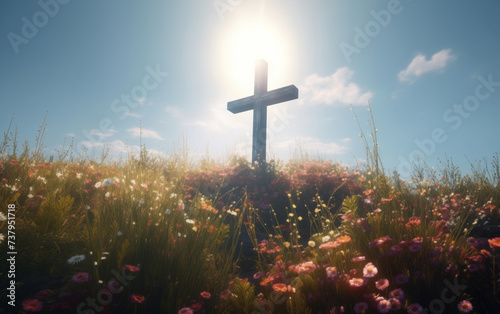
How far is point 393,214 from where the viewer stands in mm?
2639

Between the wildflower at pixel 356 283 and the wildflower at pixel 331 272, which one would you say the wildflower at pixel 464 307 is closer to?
the wildflower at pixel 356 283

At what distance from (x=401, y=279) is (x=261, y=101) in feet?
20.4

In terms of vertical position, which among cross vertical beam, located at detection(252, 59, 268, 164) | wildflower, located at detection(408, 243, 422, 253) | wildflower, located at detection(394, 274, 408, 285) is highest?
cross vertical beam, located at detection(252, 59, 268, 164)

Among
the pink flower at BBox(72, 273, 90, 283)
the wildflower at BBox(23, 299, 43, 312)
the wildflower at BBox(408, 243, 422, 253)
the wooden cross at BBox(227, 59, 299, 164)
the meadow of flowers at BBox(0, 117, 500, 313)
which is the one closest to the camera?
the wildflower at BBox(23, 299, 43, 312)

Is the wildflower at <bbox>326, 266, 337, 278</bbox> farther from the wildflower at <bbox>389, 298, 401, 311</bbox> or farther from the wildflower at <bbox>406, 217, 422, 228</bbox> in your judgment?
the wildflower at <bbox>406, 217, 422, 228</bbox>

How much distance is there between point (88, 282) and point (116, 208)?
900 millimetres

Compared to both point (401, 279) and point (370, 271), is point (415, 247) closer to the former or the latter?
point (401, 279)

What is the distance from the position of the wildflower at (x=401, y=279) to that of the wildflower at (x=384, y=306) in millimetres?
260

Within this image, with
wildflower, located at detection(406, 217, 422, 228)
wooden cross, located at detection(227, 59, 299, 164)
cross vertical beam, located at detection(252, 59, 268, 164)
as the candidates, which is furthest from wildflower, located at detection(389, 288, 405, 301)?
cross vertical beam, located at detection(252, 59, 268, 164)

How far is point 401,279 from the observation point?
71.4 inches

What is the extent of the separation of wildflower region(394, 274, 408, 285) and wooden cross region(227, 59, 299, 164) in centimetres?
514

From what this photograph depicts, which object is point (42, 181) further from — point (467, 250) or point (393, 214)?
point (467, 250)

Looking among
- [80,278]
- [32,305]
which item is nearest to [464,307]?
[80,278]

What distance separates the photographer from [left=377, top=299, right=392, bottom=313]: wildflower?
5.13 feet
